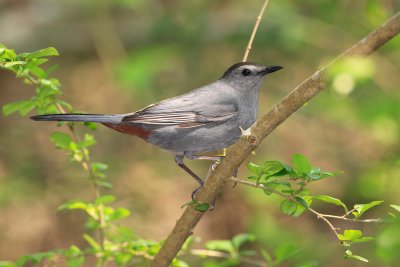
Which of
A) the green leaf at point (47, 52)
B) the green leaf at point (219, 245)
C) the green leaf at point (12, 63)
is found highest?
the green leaf at point (47, 52)

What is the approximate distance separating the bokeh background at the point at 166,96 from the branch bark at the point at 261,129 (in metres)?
2.29

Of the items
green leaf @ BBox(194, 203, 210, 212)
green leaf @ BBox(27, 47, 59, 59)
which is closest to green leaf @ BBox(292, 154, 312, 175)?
green leaf @ BBox(194, 203, 210, 212)

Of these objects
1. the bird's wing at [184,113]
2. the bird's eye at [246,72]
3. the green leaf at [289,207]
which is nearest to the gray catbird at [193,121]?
the bird's wing at [184,113]

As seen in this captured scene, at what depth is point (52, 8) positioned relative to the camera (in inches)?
282

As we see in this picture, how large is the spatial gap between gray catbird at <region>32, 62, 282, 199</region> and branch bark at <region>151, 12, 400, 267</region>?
1.92 ft

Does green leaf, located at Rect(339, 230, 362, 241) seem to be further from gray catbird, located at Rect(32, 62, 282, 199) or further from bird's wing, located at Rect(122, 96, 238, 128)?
bird's wing, located at Rect(122, 96, 238, 128)

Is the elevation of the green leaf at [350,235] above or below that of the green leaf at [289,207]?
below

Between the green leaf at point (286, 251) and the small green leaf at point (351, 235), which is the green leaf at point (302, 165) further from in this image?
the green leaf at point (286, 251)

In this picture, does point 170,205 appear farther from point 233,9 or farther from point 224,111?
point 224,111

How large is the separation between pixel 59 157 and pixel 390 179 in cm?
386

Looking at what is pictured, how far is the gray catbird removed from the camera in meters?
3.06

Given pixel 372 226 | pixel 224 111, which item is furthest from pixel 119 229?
pixel 372 226

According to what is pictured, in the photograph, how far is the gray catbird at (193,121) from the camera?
306 centimetres

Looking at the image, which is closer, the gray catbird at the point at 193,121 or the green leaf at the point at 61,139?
the green leaf at the point at 61,139
